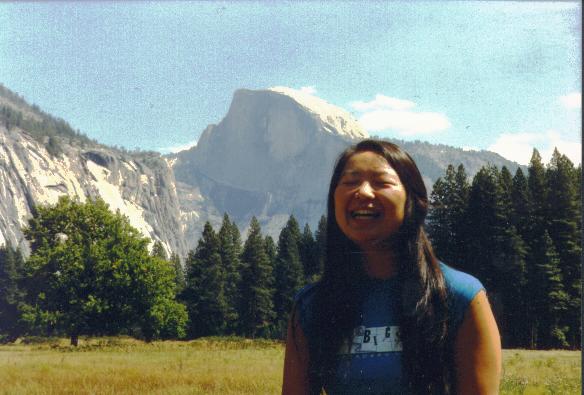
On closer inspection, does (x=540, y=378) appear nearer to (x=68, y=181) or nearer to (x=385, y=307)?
(x=385, y=307)

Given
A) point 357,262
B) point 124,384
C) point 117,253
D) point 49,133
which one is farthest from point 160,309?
point 49,133

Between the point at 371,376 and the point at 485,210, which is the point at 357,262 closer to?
the point at 371,376

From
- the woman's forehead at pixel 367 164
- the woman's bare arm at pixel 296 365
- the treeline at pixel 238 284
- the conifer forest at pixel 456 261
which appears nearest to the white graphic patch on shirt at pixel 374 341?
the woman's bare arm at pixel 296 365

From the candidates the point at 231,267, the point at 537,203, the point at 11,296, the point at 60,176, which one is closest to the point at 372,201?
the point at 537,203

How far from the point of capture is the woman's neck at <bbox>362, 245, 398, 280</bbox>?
230cm

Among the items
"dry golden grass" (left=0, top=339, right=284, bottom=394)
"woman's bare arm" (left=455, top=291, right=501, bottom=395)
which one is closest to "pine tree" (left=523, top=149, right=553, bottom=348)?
"dry golden grass" (left=0, top=339, right=284, bottom=394)

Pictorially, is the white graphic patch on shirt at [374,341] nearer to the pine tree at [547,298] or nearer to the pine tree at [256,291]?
the pine tree at [547,298]

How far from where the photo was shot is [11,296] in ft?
70.8

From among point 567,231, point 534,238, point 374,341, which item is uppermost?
point 534,238

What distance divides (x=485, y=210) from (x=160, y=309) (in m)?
17.3

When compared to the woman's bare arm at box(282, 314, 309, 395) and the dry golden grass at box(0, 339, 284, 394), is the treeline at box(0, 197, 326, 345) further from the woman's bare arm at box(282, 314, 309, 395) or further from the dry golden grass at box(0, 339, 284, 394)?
the dry golden grass at box(0, 339, 284, 394)

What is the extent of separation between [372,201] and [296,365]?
780mm

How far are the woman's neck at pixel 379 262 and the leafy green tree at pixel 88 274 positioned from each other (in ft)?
49.8

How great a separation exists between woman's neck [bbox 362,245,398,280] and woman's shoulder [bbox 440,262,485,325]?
0.79 feet
